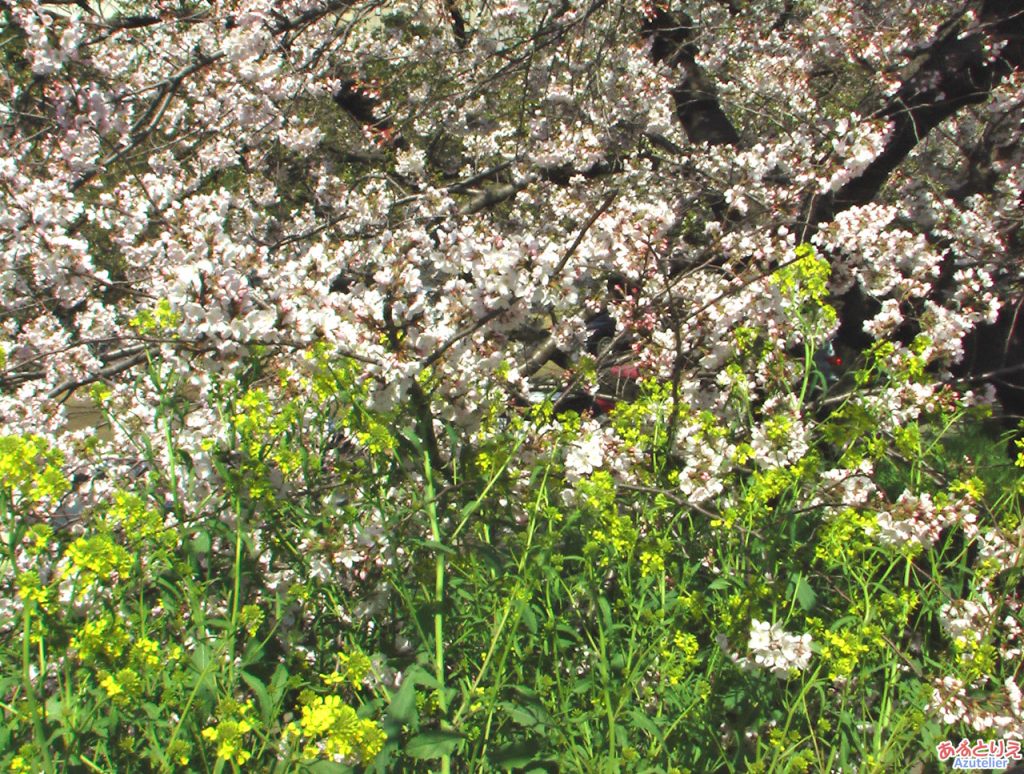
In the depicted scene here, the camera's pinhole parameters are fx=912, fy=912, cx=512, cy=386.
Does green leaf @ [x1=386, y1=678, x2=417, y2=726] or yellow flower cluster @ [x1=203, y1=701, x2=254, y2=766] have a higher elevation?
yellow flower cluster @ [x1=203, y1=701, x2=254, y2=766]

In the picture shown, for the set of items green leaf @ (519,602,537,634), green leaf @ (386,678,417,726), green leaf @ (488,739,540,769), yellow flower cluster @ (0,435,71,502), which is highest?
yellow flower cluster @ (0,435,71,502)

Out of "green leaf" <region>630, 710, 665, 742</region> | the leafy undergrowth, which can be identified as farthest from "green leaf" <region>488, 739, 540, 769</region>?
"green leaf" <region>630, 710, 665, 742</region>

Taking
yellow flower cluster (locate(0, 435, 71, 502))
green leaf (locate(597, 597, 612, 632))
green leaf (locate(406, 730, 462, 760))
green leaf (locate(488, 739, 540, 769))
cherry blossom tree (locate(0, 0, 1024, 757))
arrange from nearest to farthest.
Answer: green leaf (locate(406, 730, 462, 760)) → green leaf (locate(488, 739, 540, 769)) → yellow flower cluster (locate(0, 435, 71, 502)) → green leaf (locate(597, 597, 612, 632)) → cherry blossom tree (locate(0, 0, 1024, 757))

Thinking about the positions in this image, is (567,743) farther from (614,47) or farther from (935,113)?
(614,47)

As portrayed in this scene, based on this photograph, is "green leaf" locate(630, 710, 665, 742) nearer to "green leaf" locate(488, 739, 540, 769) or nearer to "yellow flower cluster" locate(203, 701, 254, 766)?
"green leaf" locate(488, 739, 540, 769)

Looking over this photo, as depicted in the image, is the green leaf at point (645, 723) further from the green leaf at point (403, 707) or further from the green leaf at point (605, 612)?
the green leaf at point (403, 707)

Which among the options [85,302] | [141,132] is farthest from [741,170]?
[85,302]

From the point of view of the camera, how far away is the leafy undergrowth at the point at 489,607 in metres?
1.97

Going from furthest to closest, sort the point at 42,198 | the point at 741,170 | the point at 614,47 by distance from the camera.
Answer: the point at 614,47 < the point at 741,170 < the point at 42,198

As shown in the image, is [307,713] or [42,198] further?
[42,198]

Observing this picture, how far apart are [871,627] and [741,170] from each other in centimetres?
312

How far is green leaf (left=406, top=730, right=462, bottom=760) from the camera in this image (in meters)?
1.84

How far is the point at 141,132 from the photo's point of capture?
4.66 metres

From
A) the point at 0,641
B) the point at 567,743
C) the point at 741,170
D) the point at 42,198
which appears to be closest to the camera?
the point at 567,743
